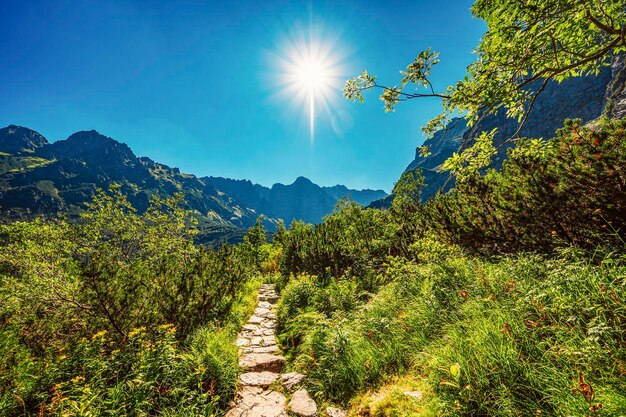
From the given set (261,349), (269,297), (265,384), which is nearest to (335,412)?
(265,384)

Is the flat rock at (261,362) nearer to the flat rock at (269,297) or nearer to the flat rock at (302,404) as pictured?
the flat rock at (302,404)

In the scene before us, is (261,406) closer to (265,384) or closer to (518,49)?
(265,384)

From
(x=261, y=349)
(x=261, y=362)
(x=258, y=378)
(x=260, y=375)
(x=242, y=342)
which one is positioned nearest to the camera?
(x=258, y=378)

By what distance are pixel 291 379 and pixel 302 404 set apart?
3.35 feet

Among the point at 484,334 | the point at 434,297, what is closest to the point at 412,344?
the point at 434,297

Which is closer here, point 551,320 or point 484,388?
point 484,388

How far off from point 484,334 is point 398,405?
5.30ft

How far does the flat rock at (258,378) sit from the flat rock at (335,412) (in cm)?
179

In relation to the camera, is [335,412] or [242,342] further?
[242,342]

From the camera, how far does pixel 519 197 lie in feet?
22.7

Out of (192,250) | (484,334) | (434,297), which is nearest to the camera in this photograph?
(484,334)

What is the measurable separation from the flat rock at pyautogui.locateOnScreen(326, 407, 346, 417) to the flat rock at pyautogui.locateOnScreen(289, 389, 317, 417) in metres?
0.29

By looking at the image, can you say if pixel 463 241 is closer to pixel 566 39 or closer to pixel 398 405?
pixel 566 39

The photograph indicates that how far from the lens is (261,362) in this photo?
21.1 ft
